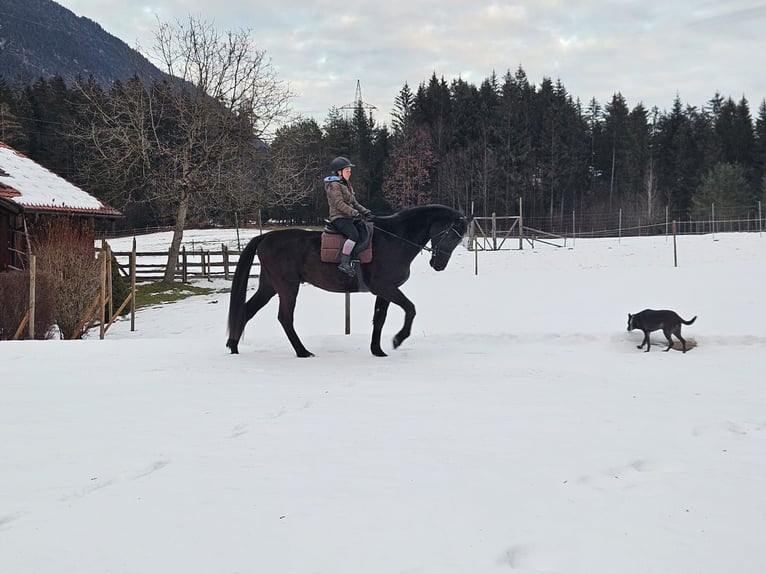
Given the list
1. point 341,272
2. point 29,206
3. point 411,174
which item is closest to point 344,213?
point 341,272

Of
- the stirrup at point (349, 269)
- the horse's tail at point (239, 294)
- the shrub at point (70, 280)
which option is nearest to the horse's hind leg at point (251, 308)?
the horse's tail at point (239, 294)

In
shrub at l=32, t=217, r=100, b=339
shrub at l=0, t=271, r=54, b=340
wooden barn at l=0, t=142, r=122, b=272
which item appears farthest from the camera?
wooden barn at l=0, t=142, r=122, b=272

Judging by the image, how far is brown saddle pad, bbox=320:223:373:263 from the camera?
7.67 metres

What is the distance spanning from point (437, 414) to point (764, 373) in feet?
13.3

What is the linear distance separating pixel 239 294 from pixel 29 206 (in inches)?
544

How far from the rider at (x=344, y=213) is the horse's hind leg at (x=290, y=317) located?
0.77 metres

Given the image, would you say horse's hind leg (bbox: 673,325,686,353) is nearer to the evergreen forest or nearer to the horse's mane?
the horse's mane

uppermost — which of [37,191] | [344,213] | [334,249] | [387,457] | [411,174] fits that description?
[411,174]

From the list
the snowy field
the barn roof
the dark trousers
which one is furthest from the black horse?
the barn roof

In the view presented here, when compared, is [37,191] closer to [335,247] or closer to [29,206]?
[29,206]

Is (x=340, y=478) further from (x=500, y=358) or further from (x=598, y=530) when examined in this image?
(x=500, y=358)

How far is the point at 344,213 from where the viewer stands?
7562mm

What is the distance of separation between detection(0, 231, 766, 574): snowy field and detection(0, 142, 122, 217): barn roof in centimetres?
1251

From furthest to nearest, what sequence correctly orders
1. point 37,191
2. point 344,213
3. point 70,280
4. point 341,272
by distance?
1. point 37,191
2. point 70,280
3. point 341,272
4. point 344,213
